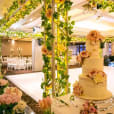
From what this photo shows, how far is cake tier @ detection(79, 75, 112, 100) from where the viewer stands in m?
1.73

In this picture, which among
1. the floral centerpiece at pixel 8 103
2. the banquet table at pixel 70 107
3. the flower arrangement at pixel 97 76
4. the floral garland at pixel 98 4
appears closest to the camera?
the floral centerpiece at pixel 8 103

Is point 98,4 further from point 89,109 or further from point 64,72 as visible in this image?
point 89,109

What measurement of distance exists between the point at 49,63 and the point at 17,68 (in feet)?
28.2

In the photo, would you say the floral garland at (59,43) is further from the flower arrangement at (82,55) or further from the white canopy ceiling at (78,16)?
the white canopy ceiling at (78,16)

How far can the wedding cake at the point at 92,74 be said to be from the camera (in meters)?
1.72

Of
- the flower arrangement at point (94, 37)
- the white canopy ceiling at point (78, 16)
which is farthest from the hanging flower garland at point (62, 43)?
the white canopy ceiling at point (78, 16)

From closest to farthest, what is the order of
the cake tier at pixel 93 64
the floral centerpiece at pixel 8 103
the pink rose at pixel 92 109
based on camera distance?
the floral centerpiece at pixel 8 103 → the pink rose at pixel 92 109 → the cake tier at pixel 93 64

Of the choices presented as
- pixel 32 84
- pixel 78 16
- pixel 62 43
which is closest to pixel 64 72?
pixel 62 43

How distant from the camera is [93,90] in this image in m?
1.74

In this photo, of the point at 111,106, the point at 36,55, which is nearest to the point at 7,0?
the point at 111,106

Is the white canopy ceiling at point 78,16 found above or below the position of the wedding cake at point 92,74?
above

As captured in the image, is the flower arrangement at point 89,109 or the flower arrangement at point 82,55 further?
the flower arrangement at point 82,55

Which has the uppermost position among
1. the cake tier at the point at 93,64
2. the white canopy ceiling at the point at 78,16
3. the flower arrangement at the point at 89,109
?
the white canopy ceiling at the point at 78,16

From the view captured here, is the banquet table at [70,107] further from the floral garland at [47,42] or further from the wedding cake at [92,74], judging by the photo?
the floral garland at [47,42]
